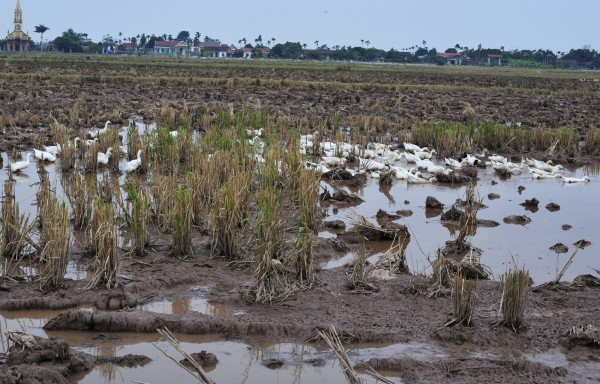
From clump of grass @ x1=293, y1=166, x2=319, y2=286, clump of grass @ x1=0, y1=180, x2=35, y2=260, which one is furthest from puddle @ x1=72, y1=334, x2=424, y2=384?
clump of grass @ x1=0, y1=180, x2=35, y2=260

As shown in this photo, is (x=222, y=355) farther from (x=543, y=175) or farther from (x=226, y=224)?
(x=543, y=175)

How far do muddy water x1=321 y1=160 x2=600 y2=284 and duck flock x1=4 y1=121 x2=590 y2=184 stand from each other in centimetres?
20

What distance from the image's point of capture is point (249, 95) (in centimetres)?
3003

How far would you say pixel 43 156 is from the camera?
13484 mm

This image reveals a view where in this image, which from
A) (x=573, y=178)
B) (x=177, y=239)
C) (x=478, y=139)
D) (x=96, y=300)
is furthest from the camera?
(x=478, y=139)

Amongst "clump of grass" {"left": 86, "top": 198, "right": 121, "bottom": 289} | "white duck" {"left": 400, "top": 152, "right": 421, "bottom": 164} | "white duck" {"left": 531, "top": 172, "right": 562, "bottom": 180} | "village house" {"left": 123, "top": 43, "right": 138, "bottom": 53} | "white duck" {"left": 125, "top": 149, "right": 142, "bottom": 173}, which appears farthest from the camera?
"village house" {"left": 123, "top": 43, "right": 138, "bottom": 53}

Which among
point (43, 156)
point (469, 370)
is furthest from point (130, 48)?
point (469, 370)

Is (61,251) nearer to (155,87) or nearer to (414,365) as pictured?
(414,365)

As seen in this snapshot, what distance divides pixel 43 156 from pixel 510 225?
8.01m

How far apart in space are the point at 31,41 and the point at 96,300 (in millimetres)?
148175

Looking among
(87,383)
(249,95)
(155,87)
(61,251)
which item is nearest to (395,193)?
(61,251)

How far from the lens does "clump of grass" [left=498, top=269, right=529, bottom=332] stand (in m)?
6.15

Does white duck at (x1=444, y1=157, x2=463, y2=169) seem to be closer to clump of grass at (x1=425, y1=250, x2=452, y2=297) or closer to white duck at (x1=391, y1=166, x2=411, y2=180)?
white duck at (x1=391, y1=166, x2=411, y2=180)

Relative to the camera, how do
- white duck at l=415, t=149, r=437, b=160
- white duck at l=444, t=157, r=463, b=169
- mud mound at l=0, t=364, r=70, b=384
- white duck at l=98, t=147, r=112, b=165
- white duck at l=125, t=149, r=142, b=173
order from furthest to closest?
white duck at l=415, t=149, r=437, b=160, white duck at l=444, t=157, r=463, b=169, white duck at l=98, t=147, r=112, b=165, white duck at l=125, t=149, r=142, b=173, mud mound at l=0, t=364, r=70, b=384
